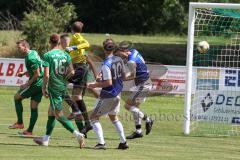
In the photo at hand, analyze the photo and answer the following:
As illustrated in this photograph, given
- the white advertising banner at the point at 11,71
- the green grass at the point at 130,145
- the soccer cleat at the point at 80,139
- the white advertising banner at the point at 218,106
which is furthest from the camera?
the white advertising banner at the point at 11,71

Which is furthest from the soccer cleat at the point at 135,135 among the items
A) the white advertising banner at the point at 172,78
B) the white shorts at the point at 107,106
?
the white advertising banner at the point at 172,78

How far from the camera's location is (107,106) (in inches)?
589

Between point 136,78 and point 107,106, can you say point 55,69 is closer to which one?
point 107,106

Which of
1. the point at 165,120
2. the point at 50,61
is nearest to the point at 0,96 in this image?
the point at 165,120

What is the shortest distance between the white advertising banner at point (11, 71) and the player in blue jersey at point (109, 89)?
1449 cm

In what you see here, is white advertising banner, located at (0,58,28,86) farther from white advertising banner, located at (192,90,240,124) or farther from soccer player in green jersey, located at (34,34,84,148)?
soccer player in green jersey, located at (34,34,84,148)

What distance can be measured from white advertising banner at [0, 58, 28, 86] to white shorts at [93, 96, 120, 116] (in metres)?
14.5

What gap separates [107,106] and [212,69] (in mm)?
8514

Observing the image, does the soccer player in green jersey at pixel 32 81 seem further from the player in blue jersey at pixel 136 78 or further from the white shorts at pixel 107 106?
the white shorts at pixel 107 106

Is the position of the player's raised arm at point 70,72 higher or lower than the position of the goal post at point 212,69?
Result: higher

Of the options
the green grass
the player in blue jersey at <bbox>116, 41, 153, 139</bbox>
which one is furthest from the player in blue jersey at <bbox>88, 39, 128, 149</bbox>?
the player in blue jersey at <bbox>116, 41, 153, 139</bbox>

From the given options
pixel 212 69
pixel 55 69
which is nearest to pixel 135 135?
pixel 55 69

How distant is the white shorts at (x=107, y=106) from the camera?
48.9ft

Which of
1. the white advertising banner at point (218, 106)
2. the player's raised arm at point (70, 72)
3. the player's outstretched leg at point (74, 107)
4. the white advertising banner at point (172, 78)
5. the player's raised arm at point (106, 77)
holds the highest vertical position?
the player's raised arm at point (106, 77)
